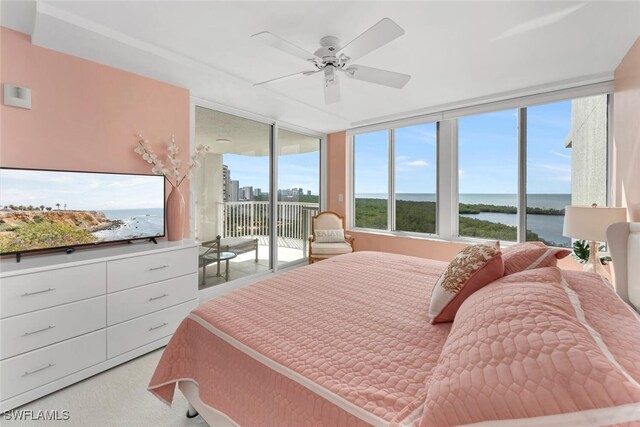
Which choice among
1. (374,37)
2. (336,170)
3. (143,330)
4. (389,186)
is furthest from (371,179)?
(143,330)

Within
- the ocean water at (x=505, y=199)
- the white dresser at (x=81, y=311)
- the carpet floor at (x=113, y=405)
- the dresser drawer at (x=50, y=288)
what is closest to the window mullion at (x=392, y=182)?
the ocean water at (x=505, y=199)

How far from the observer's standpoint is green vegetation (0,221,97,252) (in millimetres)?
1910

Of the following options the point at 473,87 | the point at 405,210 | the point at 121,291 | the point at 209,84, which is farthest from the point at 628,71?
the point at 121,291

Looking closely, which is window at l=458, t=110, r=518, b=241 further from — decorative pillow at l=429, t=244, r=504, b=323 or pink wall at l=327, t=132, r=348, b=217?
decorative pillow at l=429, t=244, r=504, b=323

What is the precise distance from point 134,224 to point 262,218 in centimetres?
191

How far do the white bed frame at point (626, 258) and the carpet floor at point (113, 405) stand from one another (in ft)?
7.99

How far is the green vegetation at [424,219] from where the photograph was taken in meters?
3.72

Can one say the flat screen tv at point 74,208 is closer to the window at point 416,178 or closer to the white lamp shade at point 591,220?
the window at point 416,178

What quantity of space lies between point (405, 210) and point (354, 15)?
321cm

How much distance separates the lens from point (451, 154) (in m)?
4.00

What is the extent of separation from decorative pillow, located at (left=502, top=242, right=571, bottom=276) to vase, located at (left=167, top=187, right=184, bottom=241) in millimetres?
2641

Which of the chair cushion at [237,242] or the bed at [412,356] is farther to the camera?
the chair cushion at [237,242]

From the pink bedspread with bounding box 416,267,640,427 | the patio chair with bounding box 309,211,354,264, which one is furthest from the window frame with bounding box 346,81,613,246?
the pink bedspread with bounding box 416,267,640,427

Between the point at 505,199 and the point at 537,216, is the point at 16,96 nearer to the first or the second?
the point at 505,199
